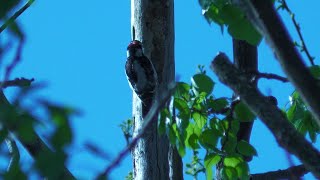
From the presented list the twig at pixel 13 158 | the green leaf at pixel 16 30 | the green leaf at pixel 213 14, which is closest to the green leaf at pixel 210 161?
the green leaf at pixel 213 14

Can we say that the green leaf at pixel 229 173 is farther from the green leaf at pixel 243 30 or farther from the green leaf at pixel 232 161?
the green leaf at pixel 243 30

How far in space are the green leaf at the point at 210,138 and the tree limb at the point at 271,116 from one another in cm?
104

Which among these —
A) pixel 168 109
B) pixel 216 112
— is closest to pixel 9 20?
pixel 168 109

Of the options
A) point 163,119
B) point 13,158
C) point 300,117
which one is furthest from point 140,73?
point 13,158

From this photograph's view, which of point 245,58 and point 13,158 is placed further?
point 245,58

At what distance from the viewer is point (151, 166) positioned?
4371mm

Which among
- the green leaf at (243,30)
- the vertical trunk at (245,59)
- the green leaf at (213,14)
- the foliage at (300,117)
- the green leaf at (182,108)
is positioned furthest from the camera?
the vertical trunk at (245,59)

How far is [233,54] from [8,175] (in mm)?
3216

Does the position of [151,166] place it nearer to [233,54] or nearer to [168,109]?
[233,54]

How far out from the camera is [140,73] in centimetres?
613

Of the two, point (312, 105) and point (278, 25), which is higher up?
point (278, 25)

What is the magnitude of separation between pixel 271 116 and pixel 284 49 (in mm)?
265

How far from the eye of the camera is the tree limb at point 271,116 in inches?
79.9

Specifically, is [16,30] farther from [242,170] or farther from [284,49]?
[242,170]
